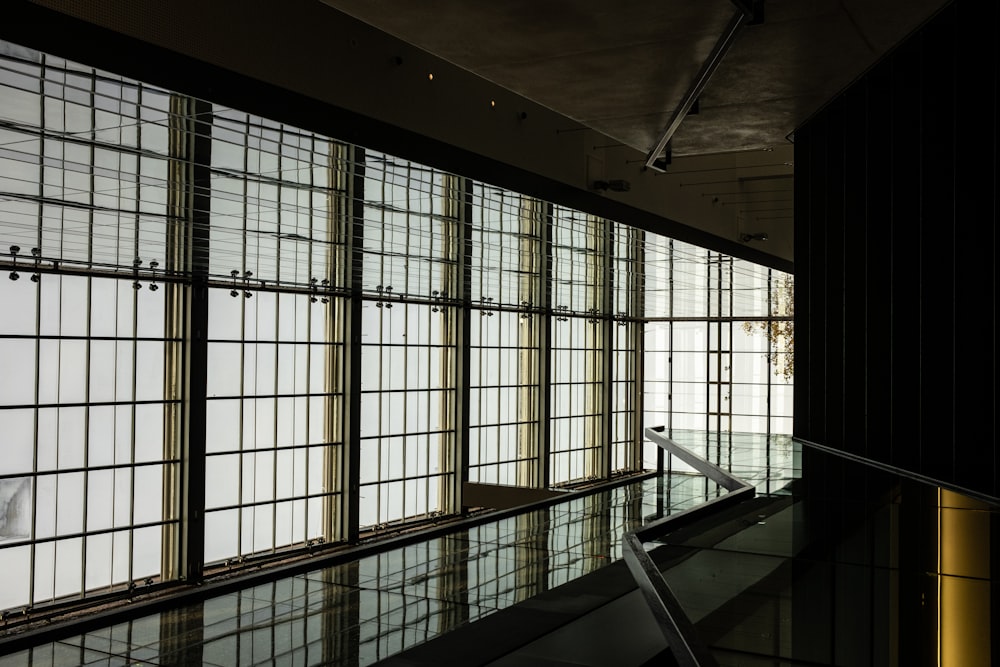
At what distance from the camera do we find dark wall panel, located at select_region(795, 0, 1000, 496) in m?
8.75

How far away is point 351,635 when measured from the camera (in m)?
9.70

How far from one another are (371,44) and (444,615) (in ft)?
21.8

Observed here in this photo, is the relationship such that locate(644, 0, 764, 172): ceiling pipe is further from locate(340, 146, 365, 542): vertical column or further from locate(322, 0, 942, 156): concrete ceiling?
locate(340, 146, 365, 542): vertical column

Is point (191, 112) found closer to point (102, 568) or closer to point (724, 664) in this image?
point (724, 664)

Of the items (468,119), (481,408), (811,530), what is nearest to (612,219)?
(468,119)

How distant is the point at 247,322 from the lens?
2919cm

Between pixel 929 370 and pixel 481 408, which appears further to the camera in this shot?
pixel 481 408

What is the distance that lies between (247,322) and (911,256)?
22.8 metres

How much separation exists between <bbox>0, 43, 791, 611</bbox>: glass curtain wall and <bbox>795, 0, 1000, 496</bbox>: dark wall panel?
536 centimetres

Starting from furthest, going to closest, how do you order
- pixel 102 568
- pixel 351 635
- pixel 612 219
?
1. pixel 102 568
2. pixel 612 219
3. pixel 351 635

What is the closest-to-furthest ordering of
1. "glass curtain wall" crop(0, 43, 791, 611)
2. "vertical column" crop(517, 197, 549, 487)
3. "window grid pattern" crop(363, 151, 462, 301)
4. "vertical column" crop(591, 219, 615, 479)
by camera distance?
"glass curtain wall" crop(0, 43, 791, 611) < "window grid pattern" crop(363, 151, 462, 301) < "vertical column" crop(517, 197, 549, 487) < "vertical column" crop(591, 219, 615, 479)

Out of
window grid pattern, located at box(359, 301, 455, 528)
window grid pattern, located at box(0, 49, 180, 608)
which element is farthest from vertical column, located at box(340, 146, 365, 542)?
window grid pattern, located at box(0, 49, 180, 608)

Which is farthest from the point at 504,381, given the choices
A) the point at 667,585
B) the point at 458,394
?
the point at 667,585

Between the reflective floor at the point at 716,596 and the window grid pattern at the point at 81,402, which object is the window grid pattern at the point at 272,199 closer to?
the window grid pattern at the point at 81,402
